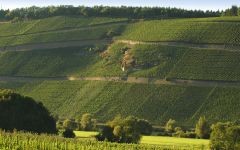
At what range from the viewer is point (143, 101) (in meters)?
117

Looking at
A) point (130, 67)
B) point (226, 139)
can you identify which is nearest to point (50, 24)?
point (130, 67)

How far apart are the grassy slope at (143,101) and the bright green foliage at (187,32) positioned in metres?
26.1

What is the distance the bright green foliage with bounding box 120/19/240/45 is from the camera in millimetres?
145550

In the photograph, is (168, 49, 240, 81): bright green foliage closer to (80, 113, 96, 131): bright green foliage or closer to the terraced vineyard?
the terraced vineyard

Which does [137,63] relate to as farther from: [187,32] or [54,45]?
[54,45]

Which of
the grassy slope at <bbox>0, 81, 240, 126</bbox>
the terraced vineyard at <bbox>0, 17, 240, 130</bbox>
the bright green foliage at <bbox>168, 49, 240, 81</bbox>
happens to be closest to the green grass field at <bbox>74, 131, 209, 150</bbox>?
the grassy slope at <bbox>0, 81, 240, 126</bbox>

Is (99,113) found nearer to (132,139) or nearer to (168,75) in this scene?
(168,75)

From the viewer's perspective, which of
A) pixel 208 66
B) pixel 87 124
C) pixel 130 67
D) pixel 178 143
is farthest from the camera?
pixel 130 67

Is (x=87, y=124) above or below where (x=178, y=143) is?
below

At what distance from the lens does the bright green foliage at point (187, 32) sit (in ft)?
478

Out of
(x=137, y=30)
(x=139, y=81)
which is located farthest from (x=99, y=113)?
(x=137, y=30)

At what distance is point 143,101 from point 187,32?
38887mm

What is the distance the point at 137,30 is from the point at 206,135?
69050mm

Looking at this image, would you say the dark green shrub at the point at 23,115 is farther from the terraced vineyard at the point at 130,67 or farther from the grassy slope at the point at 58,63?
the grassy slope at the point at 58,63
